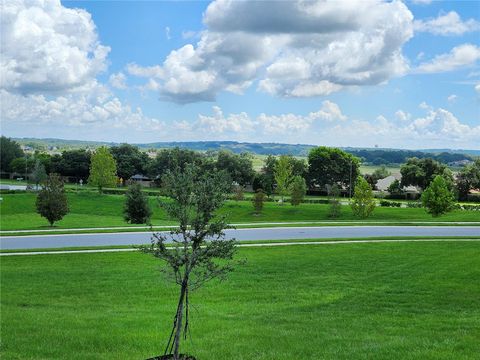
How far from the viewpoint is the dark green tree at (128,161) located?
337 ft

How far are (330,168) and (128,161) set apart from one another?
146 ft

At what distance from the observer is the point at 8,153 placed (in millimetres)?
94312

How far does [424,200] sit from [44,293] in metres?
35.0

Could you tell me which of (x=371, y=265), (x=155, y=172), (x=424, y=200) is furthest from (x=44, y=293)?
(x=155, y=172)

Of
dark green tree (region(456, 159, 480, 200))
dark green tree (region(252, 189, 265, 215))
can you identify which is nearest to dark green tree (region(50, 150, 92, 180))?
dark green tree (region(252, 189, 265, 215))

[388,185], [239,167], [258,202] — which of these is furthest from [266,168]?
[258,202]

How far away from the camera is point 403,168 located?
3324 inches

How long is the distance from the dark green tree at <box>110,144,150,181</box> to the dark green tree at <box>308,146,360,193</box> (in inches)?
1426

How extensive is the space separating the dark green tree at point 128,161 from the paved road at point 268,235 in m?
76.4

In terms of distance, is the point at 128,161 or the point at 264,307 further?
the point at 128,161

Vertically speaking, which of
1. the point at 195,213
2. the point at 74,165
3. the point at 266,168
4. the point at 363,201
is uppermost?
the point at 266,168

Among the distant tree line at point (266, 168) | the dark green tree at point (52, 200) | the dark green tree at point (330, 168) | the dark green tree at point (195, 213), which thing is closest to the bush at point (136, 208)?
the dark green tree at point (52, 200)

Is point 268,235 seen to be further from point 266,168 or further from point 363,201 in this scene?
point 266,168

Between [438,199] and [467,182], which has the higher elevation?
[467,182]
